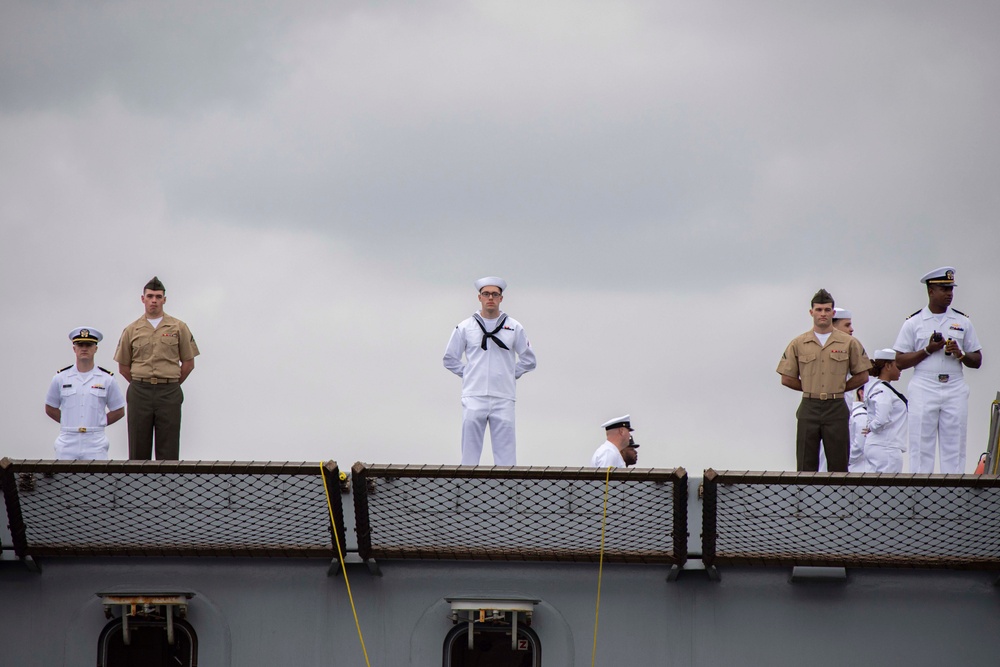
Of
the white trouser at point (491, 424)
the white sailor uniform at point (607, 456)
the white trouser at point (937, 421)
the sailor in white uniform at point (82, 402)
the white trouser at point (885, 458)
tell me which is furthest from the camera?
the sailor in white uniform at point (82, 402)

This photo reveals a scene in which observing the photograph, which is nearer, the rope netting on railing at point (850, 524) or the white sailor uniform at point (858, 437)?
the rope netting on railing at point (850, 524)

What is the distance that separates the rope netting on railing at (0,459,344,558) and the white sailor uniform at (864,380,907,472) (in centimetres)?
488

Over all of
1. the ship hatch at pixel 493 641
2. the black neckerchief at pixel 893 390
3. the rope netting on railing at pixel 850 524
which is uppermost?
the black neckerchief at pixel 893 390

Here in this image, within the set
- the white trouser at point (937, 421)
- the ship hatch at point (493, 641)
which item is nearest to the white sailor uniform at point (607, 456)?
the ship hatch at point (493, 641)

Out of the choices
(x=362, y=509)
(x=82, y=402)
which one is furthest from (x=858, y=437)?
(x=82, y=402)

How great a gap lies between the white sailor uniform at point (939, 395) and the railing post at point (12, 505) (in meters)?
6.09

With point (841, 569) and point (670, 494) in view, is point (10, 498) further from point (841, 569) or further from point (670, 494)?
point (841, 569)

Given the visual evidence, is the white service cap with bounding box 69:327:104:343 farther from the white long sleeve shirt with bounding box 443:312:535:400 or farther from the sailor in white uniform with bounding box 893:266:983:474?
the sailor in white uniform with bounding box 893:266:983:474

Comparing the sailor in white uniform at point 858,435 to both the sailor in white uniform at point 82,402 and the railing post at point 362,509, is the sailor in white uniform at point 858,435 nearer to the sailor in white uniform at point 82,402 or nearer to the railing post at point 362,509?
the railing post at point 362,509

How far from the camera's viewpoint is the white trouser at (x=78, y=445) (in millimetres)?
10164

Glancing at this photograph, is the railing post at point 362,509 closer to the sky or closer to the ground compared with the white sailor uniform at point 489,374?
closer to the ground

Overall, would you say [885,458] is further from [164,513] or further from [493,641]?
[164,513]

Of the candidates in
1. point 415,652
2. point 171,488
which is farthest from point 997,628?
point 171,488

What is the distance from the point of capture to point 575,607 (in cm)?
714
